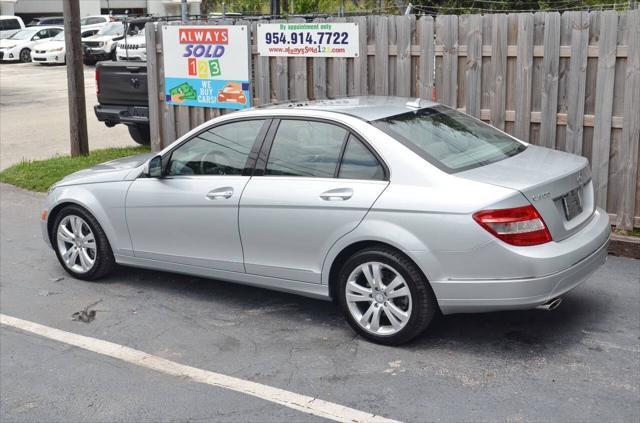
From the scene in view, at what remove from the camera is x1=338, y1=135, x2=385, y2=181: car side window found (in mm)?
5609

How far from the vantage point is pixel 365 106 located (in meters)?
6.30

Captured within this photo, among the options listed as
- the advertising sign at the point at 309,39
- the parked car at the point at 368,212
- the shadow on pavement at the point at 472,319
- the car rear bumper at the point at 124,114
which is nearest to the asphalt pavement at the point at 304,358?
the shadow on pavement at the point at 472,319

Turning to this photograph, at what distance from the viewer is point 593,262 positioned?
5586mm

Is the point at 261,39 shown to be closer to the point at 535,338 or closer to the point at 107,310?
the point at 107,310

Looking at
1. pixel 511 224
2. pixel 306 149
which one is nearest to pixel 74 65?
pixel 306 149

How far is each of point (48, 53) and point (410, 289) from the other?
3165cm

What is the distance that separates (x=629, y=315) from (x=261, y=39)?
5.56m

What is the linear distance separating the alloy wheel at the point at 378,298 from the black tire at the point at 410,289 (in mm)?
26

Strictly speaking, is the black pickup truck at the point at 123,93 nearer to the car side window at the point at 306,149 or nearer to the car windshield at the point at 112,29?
the car side window at the point at 306,149

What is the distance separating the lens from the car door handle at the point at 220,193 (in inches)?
243

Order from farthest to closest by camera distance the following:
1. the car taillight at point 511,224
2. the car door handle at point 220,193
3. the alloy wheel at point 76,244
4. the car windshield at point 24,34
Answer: the car windshield at point 24,34 < the alloy wheel at point 76,244 < the car door handle at point 220,193 < the car taillight at point 511,224

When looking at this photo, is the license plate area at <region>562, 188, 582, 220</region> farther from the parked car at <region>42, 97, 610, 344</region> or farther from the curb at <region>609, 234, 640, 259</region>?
the curb at <region>609, 234, 640, 259</region>

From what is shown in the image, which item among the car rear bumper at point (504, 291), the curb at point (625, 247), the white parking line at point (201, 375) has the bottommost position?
the white parking line at point (201, 375)

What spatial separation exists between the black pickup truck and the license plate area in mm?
8159
